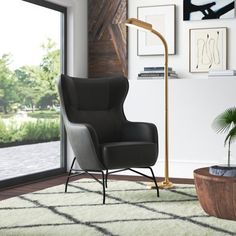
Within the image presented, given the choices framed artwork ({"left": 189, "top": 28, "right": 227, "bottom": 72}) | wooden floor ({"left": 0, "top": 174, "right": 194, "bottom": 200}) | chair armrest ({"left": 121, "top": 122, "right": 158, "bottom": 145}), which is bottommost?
wooden floor ({"left": 0, "top": 174, "right": 194, "bottom": 200})

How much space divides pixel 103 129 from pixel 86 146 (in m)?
0.60

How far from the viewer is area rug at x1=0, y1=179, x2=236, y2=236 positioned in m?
2.96

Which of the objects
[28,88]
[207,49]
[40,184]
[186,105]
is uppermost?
[207,49]

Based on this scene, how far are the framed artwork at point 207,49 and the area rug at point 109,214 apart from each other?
1526mm

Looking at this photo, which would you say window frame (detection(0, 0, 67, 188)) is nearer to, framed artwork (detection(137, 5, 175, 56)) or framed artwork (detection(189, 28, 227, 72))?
framed artwork (detection(137, 5, 175, 56))

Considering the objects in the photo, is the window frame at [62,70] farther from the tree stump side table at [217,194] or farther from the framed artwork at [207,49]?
the tree stump side table at [217,194]

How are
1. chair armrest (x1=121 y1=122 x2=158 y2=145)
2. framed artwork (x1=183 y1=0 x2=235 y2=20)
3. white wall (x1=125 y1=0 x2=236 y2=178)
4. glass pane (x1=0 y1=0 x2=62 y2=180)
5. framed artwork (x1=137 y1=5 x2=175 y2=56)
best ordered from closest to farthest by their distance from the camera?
1. chair armrest (x1=121 y1=122 x2=158 y2=145)
2. glass pane (x1=0 y1=0 x2=62 y2=180)
3. white wall (x1=125 y1=0 x2=236 y2=178)
4. framed artwork (x1=183 y1=0 x2=235 y2=20)
5. framed artwork (x1=137 y1=5 x2=175 y2=56)

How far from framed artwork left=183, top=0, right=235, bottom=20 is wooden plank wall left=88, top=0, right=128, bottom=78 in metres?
0.74

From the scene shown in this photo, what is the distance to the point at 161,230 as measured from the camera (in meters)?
2.96

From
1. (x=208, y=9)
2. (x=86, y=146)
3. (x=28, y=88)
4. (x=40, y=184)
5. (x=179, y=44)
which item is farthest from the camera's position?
(x=179, y=44)

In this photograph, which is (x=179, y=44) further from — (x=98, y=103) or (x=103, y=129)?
(x=103, y=129)

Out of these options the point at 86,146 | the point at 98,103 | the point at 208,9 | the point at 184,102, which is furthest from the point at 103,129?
the point at 208,9

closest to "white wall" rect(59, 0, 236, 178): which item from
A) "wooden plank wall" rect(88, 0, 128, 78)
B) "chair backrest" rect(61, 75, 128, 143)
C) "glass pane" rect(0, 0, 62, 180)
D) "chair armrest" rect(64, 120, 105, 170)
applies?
"wooden plank wall" rect(88, 0, 128, 78)

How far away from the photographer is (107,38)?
5.77m
